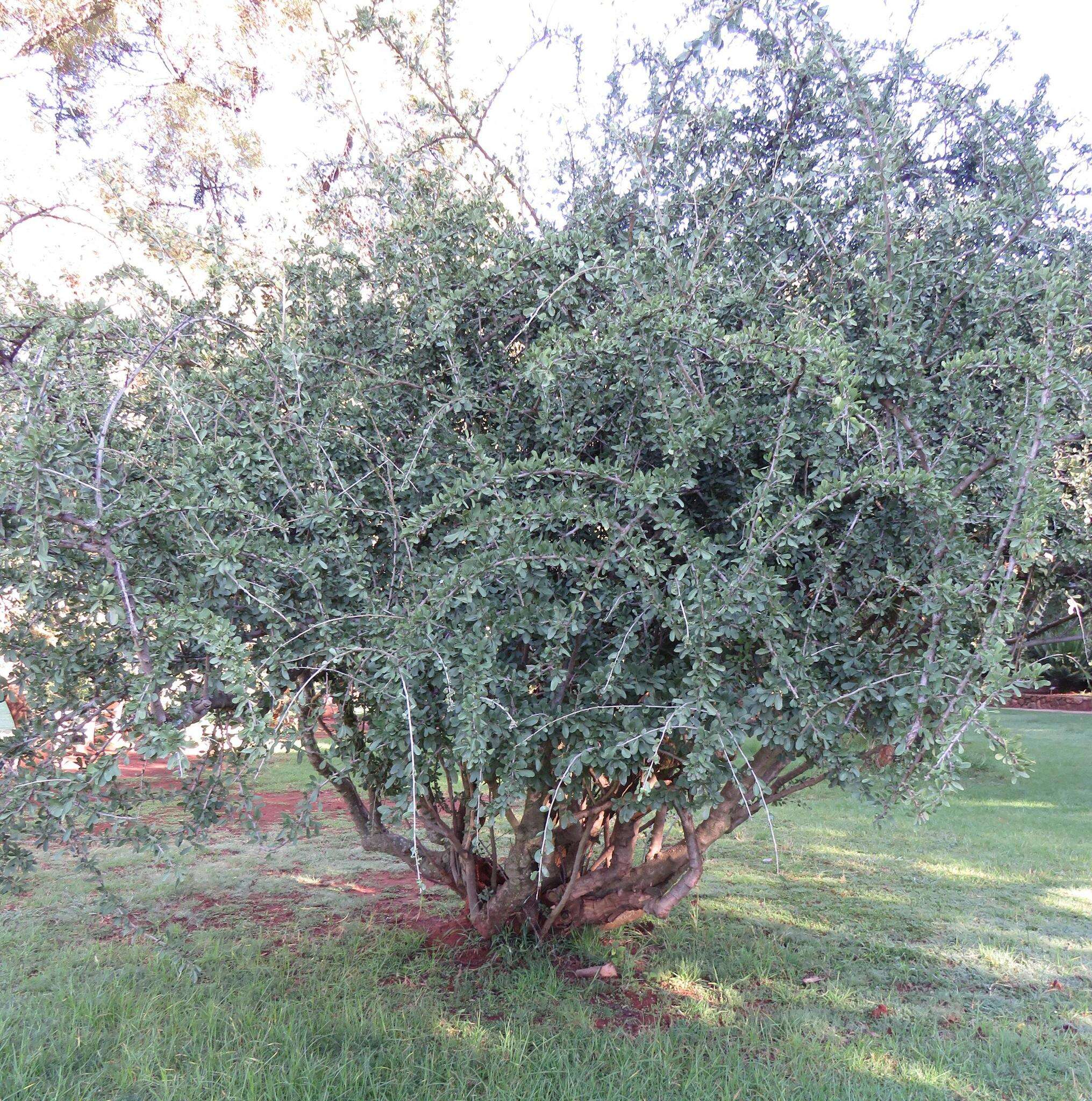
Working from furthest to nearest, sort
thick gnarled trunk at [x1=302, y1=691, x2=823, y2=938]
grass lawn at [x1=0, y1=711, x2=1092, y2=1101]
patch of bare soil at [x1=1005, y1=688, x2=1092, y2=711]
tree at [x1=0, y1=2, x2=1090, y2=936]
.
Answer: patch of bare soil at [x1=1005, y1=688, x2=1092, y2=711] < thick gnarled trunk at [x1=302, y1=691, x2=823, y2=938] < grass lawn at [x1=0, y1=711, x2=1092, y2=1101] < tree at [x1=0, y1=2, x2=1090, y2=936]

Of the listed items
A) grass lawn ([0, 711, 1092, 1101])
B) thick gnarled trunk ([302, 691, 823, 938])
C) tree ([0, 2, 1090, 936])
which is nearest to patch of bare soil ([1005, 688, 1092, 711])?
grass lawn ([0, 711, 1092, 1101])

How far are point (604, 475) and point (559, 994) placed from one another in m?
2.98

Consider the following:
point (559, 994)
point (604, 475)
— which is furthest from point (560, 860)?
point (604, 475)

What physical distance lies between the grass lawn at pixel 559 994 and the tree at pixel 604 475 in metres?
0.87

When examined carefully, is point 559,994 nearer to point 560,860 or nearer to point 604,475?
point 560,860

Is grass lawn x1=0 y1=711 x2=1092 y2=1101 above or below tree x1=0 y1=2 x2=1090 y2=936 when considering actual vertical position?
below

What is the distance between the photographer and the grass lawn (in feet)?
11.4

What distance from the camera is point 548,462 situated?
309cm

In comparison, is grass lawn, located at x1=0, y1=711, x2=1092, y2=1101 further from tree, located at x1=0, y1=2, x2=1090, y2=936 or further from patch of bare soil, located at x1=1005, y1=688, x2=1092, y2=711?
patch of bare soil, located at x1=1005, y1=688, x2=1092, y2=711

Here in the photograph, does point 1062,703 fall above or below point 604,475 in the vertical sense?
below

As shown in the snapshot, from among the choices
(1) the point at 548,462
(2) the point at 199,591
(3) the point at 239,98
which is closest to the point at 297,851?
(2) the point at 199,591

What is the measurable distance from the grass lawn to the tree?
2.86 ft

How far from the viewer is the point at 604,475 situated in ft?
9.42

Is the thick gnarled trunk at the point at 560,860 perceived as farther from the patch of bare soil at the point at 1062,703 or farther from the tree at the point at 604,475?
the patch of bare soil at the point at 1062,703
